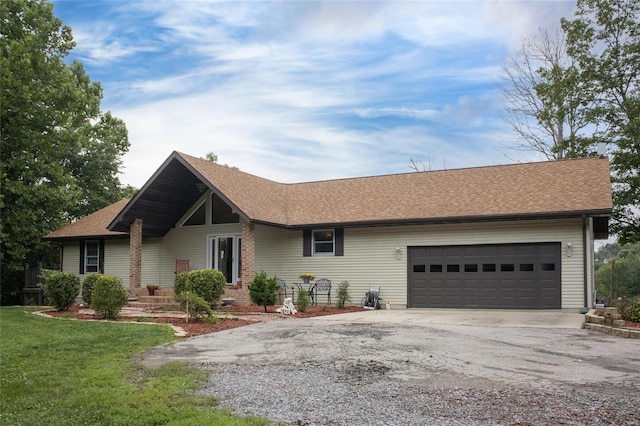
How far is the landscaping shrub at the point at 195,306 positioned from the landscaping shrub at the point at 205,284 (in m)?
2.76

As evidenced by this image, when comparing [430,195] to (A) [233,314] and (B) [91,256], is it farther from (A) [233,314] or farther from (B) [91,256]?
(B) [91,256]

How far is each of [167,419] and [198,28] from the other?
13.0 m

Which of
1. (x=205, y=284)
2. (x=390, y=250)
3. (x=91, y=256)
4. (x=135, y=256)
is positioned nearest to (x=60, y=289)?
(x=205, y=284)

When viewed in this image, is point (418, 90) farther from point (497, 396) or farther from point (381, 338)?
point (497, 396)

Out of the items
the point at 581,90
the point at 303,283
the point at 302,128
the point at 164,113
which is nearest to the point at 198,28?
the point at 164,113

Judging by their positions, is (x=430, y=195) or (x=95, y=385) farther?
(x=430, y=195)

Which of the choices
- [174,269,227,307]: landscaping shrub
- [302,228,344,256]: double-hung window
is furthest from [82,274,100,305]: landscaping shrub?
[302,228,344,256]: double-hung window

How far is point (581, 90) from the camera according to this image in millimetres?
27328

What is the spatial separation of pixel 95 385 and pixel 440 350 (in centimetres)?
520

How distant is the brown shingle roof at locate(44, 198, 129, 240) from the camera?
957 inches

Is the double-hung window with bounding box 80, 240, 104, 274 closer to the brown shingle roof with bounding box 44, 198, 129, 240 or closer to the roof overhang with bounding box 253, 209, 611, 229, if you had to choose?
the brown shingle roof with bounding box 44, 198, 129, 240

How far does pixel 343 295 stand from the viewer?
19.0 m

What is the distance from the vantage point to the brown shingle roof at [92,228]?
24.3m

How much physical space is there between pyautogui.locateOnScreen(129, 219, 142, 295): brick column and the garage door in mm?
9966
